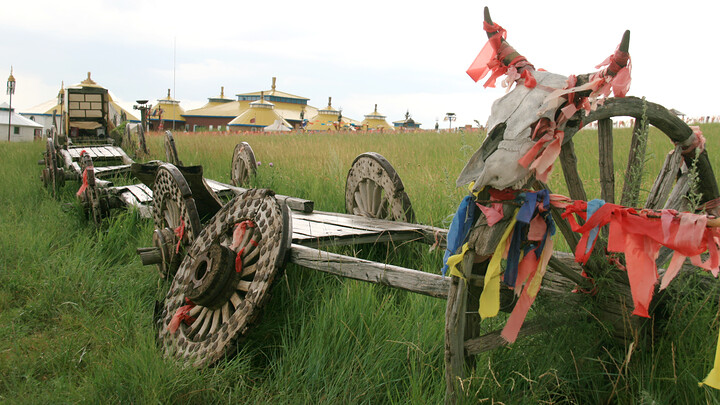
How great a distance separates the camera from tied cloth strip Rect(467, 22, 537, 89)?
63.6 inches

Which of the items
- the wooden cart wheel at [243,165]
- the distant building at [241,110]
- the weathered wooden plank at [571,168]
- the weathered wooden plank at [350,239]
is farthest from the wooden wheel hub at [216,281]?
the distant building at [241,110]

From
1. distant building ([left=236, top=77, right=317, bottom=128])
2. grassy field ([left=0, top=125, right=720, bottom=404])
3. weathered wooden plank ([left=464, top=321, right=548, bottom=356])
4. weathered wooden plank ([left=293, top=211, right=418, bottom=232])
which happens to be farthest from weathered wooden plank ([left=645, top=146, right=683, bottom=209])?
distant building ([left=236, top=77, right=317, bottom=128])

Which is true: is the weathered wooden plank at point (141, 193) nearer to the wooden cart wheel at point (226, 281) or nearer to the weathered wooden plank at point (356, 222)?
the weathered wooden plank at point (356, 222)

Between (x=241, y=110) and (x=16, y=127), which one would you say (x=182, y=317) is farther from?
(x=241, y=110)

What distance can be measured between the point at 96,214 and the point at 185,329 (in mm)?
2497

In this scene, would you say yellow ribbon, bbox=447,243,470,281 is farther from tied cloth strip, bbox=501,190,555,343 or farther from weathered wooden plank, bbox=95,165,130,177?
weathered wooden plank, bbox=95,165,130,177

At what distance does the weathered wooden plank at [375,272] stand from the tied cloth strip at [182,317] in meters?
0.74

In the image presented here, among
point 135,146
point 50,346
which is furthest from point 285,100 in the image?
point 50,346

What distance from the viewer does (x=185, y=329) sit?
2.96m

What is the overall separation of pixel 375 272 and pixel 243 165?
4.24 meters

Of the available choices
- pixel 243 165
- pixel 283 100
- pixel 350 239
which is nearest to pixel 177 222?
pixel 350 239

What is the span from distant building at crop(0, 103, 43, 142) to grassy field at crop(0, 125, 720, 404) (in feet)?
102

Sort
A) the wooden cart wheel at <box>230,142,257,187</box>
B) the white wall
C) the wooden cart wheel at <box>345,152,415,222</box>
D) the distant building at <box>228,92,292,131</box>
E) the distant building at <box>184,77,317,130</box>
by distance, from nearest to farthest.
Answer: the wooden cart wheel at <box>345,152,415,222</box>
the wooden cart wheel at <box>230,142,257,187</box>
the white wall
the distant building at <box>228,92,292,131</box>
the distant building at <box>184,77,317,130</box>

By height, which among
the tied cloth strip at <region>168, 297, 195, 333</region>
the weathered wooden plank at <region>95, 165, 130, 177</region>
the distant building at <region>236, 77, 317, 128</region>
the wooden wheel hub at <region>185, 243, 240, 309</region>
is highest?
the distant building at <region>236, 77, 317, 128</region>
